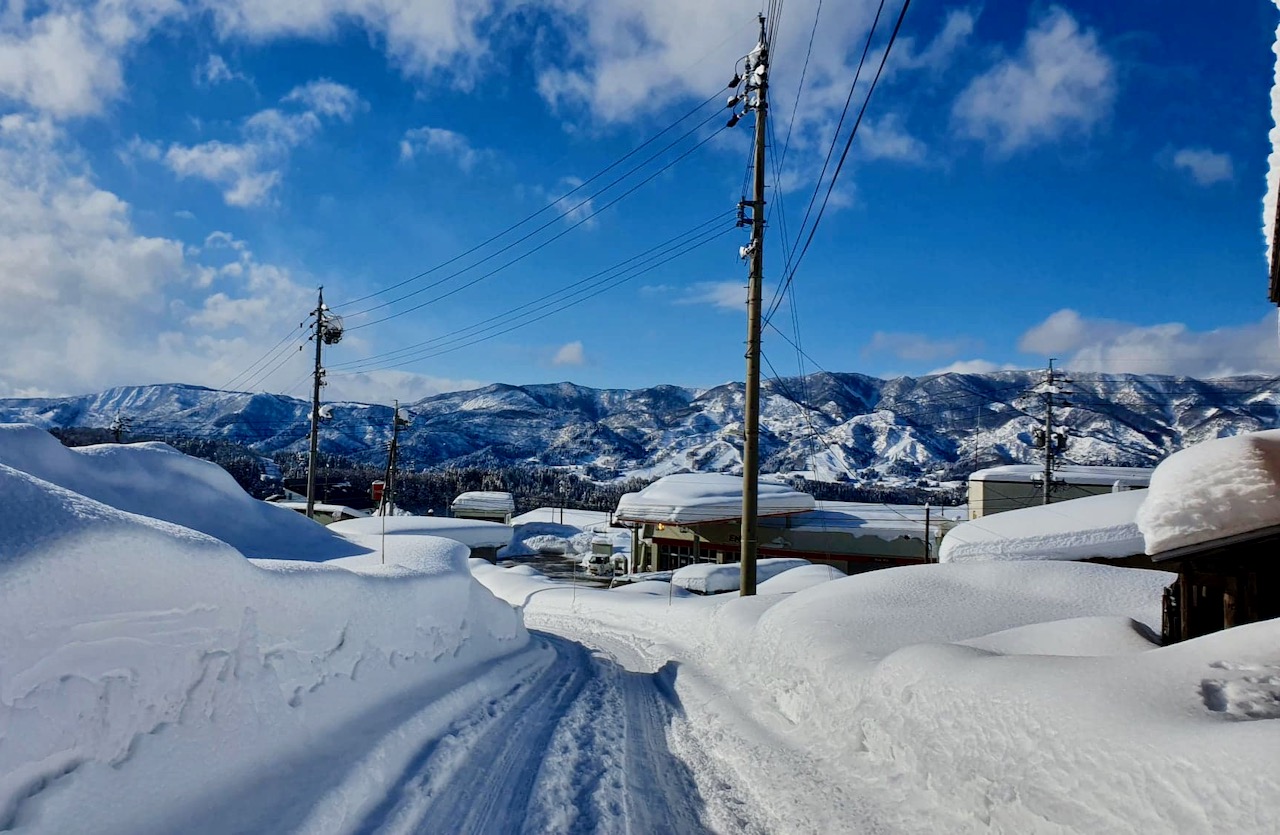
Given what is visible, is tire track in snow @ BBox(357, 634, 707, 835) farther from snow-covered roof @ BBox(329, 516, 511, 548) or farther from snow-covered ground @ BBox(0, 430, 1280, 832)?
snow-covered roof @ BBox(329, 516, 511, 548)

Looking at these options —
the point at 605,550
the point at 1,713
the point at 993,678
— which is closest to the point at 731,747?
the point at 993,678

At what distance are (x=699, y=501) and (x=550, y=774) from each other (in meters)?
29.8

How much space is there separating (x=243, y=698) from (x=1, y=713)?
1799 millimetres

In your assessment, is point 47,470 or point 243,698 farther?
point 47,470

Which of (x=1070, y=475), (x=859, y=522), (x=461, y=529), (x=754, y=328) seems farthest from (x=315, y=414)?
(x=1070, y=475)

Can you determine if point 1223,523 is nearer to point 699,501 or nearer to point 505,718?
point 505,718

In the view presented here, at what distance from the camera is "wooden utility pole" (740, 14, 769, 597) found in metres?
13.5

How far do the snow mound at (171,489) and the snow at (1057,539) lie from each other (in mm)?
14675

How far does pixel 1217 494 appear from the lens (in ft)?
16.6

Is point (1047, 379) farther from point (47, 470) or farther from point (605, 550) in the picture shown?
point (47, 470)

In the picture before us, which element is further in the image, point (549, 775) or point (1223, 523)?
point (549, 775)

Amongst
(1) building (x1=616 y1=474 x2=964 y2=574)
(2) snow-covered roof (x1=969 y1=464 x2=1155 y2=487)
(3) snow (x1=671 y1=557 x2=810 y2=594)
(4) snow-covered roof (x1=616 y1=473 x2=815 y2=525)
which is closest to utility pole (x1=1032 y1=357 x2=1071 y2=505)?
(2) snow-covered roof (x1=969 y1=464 x2=1155 y2=487)

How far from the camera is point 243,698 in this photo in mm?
4871

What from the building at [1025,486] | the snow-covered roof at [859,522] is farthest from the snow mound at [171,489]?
the building at [1025,486]
